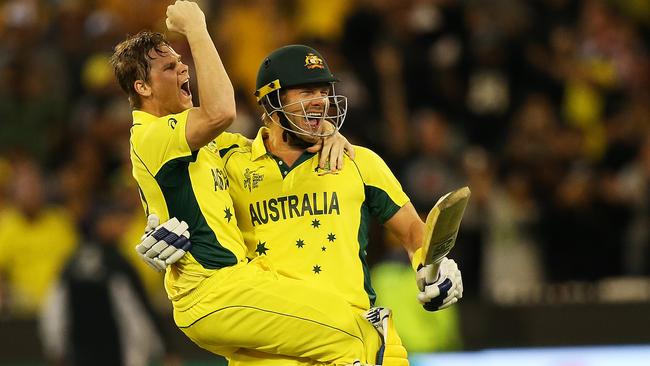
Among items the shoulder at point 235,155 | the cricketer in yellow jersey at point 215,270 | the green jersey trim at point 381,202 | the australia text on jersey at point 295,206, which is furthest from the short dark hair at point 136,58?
the green jersey trim at point 381,202

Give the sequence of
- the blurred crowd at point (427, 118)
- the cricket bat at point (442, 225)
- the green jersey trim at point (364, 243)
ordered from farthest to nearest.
Result: the blurred crowd at point (427, 118) < the green jersey trim at point (364, 243) < the cricket bat at point (442, 225)

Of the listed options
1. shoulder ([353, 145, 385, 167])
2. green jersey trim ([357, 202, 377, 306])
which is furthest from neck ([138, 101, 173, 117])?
green jersey trim ([357, 202, 377, 306])

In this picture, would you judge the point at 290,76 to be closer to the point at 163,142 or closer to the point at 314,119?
the point at 314,119

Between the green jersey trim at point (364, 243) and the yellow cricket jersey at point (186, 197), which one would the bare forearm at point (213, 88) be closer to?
the yellow cricket jersey at point (186, 197)

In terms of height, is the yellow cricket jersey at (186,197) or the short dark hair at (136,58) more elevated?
the short dark hair at (136,58)

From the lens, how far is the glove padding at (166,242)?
581cm

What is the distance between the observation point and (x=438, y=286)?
5.87 meters

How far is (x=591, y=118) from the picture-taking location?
13.0 m

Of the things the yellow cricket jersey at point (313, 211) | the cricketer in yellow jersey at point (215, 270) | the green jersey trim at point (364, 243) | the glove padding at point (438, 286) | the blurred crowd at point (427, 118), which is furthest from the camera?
the blurred crowd at point (427, 118)

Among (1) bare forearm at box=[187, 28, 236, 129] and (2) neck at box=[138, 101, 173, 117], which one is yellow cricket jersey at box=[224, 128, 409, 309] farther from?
(1) bare forearm at box=[187, 28, 236, 129]

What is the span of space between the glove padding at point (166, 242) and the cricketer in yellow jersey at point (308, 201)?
16.0 inches

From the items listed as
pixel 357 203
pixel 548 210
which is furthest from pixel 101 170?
pixel 357 203

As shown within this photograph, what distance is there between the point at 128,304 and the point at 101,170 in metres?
1.85

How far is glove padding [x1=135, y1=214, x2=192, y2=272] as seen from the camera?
581 cm
